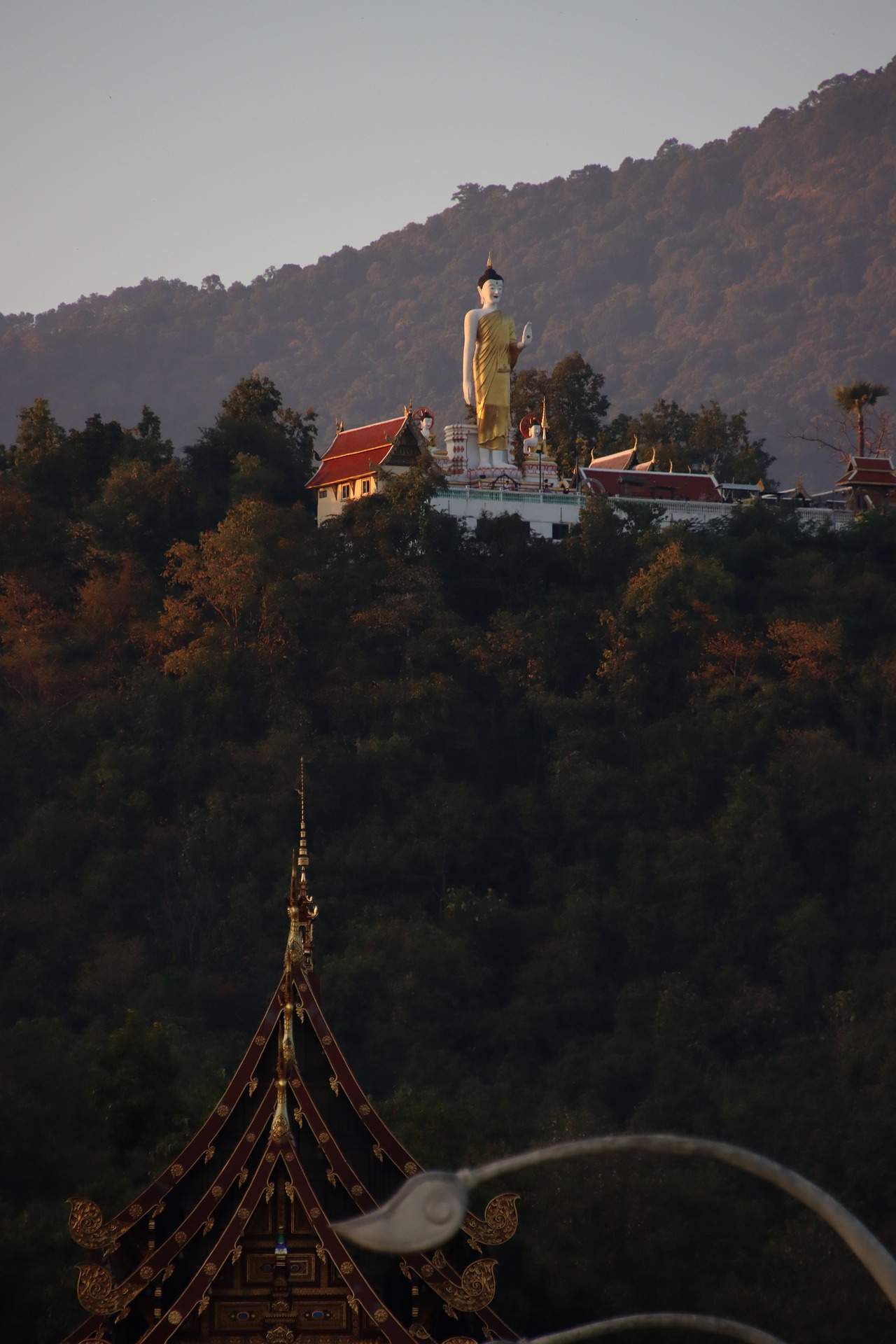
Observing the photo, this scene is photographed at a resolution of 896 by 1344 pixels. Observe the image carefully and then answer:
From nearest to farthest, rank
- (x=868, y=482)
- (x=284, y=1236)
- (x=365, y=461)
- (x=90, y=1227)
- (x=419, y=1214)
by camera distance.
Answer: (x=419, y=1214), (x=284, y=1236), (x=90, y=1227), (x=365, y=461), (x=868, y=482)

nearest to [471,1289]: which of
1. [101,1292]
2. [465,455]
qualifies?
[101,1292]

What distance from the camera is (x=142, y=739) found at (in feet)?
187

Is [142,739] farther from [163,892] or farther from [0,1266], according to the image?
[0,1266]

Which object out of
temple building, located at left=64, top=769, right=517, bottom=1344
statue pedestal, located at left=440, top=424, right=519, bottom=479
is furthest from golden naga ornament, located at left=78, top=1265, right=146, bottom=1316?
statue pedestal, located at left=440, top=424, right=519, bottom=479

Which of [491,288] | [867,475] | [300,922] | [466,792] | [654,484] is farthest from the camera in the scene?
[867,475]

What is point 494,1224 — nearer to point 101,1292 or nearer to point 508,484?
point 101,1292

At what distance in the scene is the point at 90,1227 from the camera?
80.9ft

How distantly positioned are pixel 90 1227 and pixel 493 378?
40.1 metres

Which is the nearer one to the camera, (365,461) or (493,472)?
(493,472)

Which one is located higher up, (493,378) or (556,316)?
(556,316)

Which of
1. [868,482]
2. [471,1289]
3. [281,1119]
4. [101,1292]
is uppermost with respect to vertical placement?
[868,482]

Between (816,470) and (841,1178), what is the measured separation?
115m

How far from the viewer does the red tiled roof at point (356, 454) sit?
62375 millimetres

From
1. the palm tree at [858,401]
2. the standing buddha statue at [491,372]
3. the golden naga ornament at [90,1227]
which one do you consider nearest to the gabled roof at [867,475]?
the palm tree at [858,401]
